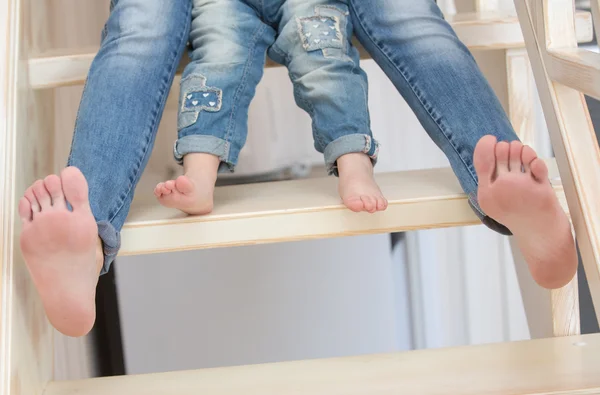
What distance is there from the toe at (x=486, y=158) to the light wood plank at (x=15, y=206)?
1.79ft

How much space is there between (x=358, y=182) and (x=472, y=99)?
0.17 meters

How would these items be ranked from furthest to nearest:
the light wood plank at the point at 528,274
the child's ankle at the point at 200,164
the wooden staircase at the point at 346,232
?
1. the light wood plank at the point at 528,274
2. the child's ankle at the point at 200,164
3. the wooden staircase at the point at 346,232

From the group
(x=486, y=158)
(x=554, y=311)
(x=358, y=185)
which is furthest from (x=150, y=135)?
(x=554, y=311)

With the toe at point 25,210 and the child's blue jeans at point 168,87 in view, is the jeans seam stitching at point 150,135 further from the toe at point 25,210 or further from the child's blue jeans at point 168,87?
the toe at point 25,210

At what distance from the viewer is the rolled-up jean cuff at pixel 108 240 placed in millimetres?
850

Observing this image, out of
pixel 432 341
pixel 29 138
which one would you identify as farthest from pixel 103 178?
pixel 432 341

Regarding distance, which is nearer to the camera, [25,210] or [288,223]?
[25,210]

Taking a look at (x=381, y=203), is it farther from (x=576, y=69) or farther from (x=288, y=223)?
(x=576, y=69)

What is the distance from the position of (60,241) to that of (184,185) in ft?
0.57

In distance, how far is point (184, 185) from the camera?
867 millimetres

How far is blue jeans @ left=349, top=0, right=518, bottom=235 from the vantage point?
898 mm

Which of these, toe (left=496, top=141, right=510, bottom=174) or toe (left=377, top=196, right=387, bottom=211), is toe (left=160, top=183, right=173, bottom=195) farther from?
toe (left=496, top=141, right=510, bottom=174)

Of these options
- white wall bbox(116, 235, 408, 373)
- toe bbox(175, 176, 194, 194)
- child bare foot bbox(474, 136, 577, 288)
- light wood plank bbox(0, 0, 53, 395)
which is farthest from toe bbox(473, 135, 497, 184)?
white wall bbox(116, 235, 408, 373)

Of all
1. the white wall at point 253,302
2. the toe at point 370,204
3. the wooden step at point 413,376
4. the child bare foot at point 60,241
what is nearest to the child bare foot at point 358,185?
the toe at point 370,204
